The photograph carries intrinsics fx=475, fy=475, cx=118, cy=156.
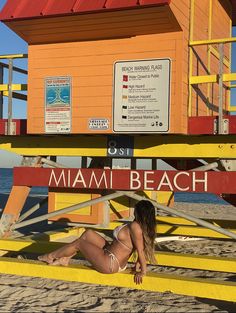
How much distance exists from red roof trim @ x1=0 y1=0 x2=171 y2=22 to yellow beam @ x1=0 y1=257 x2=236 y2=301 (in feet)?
11.7

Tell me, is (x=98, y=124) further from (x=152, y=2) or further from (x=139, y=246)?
(x=139, y=246)

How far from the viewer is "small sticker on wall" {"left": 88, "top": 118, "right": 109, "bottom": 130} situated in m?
7.11

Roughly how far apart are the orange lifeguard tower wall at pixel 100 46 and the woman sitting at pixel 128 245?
1.44m

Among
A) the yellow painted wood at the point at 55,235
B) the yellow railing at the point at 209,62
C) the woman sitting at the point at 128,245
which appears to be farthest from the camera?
the yellow painted wood at the point at 55,235

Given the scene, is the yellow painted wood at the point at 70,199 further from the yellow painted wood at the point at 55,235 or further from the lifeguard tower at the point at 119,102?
the lifeguard tower at the point at 119,102

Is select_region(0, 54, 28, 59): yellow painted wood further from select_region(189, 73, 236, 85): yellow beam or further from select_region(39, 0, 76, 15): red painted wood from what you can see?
select_region(189, 73, 236, 85): yellow beam

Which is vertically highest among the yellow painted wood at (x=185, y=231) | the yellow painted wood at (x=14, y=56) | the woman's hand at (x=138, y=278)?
the yellow painted wood at (x=14, y=56)

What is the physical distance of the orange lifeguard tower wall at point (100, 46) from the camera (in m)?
6.69

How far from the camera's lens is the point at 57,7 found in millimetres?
7023

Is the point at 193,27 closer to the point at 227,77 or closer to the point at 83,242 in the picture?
the point at 227,77

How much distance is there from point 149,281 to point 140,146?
2458mm

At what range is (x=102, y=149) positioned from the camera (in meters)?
7.77

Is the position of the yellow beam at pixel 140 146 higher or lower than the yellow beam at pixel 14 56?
lower

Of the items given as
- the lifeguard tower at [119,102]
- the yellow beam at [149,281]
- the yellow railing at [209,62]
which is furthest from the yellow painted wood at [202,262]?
the yellow railing at [209,62]
